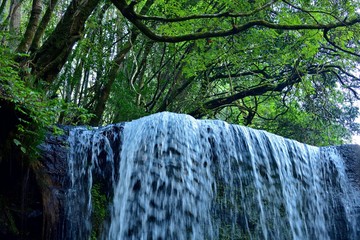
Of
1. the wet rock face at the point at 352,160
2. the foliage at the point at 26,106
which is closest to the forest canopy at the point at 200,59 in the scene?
the foliage at the point at 26,106

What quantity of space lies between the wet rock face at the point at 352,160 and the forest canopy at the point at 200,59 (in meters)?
1.52

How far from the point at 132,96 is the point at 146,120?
104 inches

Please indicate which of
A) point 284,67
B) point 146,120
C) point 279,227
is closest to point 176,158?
point 146,120

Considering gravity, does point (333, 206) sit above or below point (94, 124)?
below

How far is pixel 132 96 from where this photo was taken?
24.1 ft

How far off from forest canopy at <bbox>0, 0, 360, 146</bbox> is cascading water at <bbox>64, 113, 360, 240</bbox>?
1.05 m

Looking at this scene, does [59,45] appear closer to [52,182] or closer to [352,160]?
[52,182]

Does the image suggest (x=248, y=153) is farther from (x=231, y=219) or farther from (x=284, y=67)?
(x=284, y=67)

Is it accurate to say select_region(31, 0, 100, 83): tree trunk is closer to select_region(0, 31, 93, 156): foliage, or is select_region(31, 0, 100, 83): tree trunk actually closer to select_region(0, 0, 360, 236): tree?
select_region(0, 0, 360, 236): tree

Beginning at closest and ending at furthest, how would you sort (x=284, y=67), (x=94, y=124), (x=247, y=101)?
(x=94, y=124), (x=284, y=67), (x=247, y=101)

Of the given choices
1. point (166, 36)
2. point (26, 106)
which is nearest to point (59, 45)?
point (166, 36)

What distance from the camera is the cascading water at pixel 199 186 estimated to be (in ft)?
14.0

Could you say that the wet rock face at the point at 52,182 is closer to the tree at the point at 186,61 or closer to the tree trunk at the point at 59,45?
the tree at the point at 186,61

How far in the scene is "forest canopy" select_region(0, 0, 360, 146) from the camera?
17.5 feet
